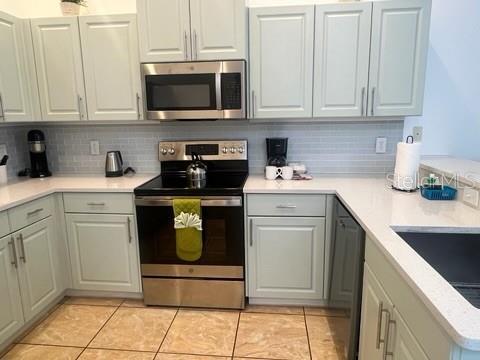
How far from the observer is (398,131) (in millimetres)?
2479

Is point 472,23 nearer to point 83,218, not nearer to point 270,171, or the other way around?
point 270,171

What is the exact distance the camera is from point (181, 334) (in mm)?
2061

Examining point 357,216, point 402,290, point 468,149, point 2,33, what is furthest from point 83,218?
point 468,149

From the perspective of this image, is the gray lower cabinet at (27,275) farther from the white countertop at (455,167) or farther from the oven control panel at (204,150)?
the white countertop at (455,167)

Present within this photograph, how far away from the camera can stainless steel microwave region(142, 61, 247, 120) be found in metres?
2.17

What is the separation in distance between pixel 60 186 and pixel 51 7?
1470 millimetres

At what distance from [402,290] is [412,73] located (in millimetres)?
1600

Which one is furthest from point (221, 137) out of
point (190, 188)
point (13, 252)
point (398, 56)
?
point (13, 252)

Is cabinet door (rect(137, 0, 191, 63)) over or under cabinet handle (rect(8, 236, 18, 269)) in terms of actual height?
over

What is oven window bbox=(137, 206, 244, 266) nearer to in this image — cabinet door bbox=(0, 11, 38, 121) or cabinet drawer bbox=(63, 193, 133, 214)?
cabinet drawer bbox=(63, 193, 133, 214)

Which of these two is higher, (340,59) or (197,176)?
(340,59)

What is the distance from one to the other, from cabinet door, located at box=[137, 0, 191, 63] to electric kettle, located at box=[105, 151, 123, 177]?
79cm

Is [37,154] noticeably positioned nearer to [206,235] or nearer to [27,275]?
[27,275]

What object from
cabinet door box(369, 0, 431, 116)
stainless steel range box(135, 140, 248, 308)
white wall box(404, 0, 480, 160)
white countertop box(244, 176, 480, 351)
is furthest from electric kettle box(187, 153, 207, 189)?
white wall box(404, 0, 480, 160)
